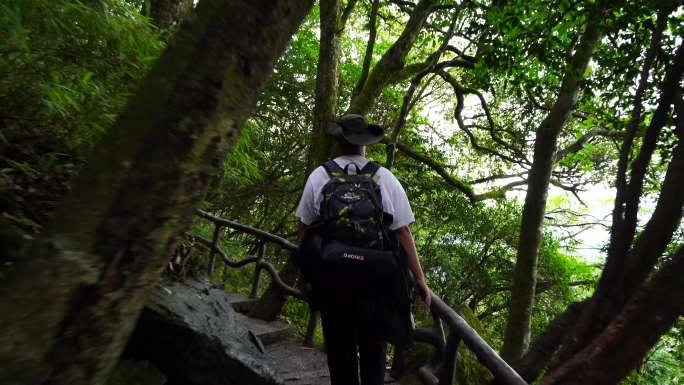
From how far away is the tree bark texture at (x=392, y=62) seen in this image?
623 cm

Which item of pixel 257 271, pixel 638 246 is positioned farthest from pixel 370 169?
pixel 257 271

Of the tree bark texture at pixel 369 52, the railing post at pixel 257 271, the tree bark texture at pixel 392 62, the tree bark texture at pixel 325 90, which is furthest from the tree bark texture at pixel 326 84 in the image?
the railing post at pixel 257 271

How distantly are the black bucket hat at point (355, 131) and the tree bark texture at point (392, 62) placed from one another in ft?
11.2

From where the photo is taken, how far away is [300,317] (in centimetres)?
697

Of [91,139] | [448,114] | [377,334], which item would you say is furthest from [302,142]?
[377,334]

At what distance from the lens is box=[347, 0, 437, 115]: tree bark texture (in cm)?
623

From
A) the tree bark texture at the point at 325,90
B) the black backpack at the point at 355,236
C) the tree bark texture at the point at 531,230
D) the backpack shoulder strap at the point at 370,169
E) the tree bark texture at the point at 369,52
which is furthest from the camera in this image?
the tree bark texture at the point at 369,52

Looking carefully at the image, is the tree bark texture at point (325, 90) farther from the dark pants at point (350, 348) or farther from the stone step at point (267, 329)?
the dark pants at point (350, 348)

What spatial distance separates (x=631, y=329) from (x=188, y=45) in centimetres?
150

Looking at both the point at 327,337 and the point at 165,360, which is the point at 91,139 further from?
the point at 327,337

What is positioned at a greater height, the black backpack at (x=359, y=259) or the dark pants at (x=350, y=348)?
the black backpack at (x=359, y=259)

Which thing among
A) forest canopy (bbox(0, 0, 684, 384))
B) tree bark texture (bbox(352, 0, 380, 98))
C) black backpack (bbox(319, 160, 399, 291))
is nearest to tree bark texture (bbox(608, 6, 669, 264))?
forest canopy (bbox(0, 0, 684, 384))

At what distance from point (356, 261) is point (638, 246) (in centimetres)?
126

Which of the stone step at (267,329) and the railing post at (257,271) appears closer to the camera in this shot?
the stone step at (267,329)
